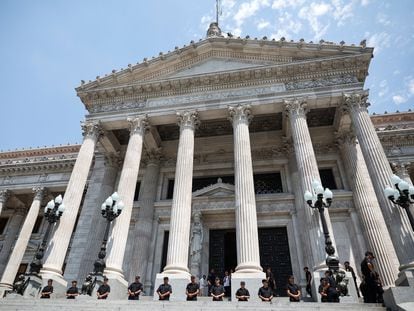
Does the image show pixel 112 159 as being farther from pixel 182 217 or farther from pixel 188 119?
pixel 182 217

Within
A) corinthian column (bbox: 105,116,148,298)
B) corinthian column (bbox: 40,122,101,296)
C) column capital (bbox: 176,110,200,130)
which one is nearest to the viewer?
corinthian column (bbox: 105,116,148,298)

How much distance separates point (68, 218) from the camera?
1462cm

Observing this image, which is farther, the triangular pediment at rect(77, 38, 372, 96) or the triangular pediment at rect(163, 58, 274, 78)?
the triangular pediment at rect(163, 58, 274, 78)

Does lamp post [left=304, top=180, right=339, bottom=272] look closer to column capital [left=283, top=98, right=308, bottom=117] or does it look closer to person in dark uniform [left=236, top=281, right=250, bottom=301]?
person in dark uniform [left=236, top=281, right=250, bottom=301]

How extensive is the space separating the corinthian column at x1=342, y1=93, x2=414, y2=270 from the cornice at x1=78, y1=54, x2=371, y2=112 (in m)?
2.04

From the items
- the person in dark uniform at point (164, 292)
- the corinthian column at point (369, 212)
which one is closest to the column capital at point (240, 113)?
the corinthian column at point (369, 212)

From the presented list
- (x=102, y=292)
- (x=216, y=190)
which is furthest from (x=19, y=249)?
(x=216, y=190)

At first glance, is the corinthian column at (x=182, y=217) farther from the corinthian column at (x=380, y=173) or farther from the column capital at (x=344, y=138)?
the column capital at (x=344, y=138)

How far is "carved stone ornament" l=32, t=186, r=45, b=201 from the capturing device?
23734 mm

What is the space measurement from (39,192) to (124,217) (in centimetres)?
1343

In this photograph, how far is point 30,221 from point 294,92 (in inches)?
811

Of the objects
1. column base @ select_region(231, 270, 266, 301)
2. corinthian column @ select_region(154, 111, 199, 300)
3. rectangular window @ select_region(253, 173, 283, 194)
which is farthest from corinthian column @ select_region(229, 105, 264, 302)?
rectangular window @ select_region(253, 173, 283, 194)

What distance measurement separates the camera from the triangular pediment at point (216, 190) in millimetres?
18292

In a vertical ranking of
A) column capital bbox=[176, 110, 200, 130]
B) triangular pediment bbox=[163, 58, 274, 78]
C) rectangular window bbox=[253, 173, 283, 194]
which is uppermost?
triangular pediment bbox=[163, 58, 274, 78]
